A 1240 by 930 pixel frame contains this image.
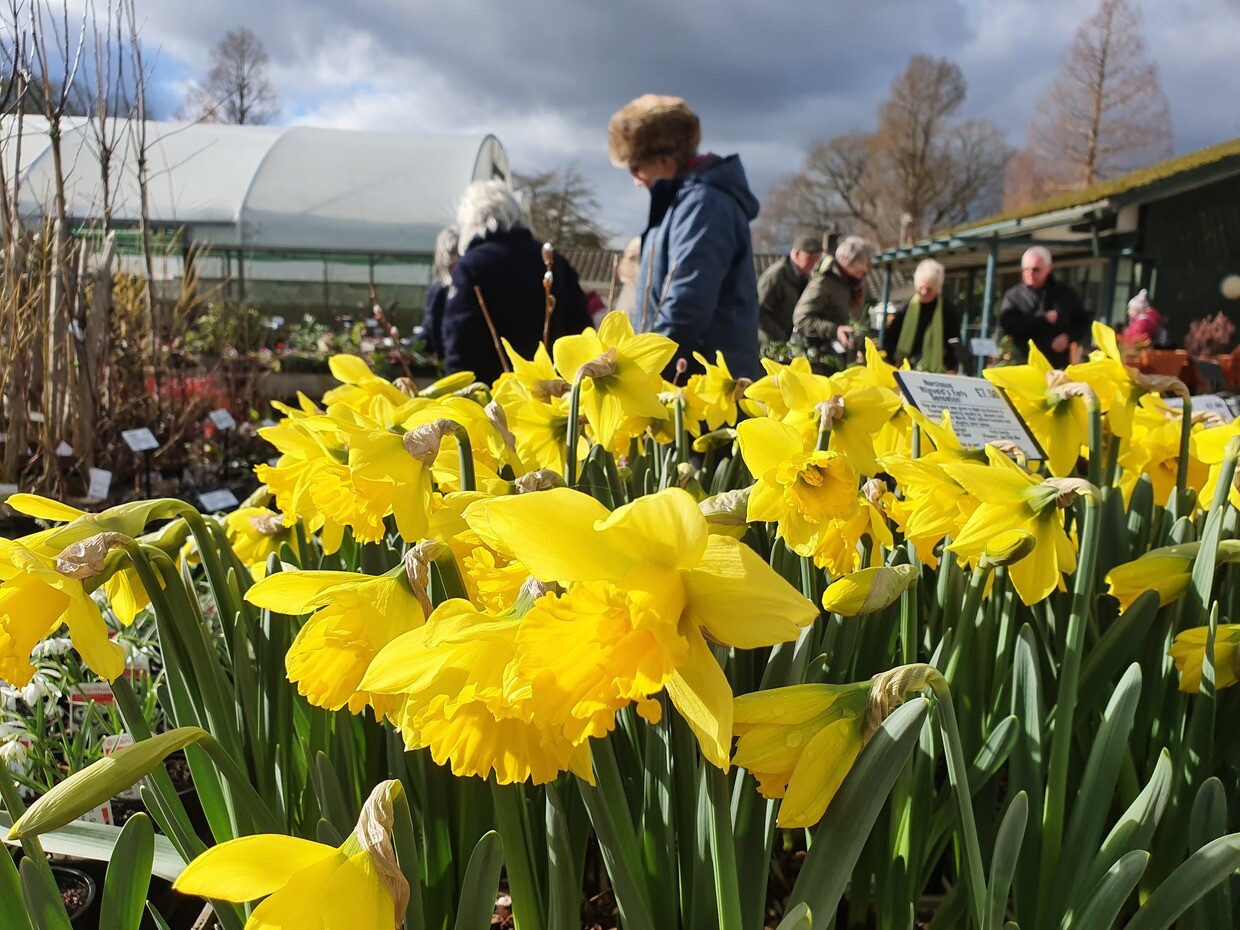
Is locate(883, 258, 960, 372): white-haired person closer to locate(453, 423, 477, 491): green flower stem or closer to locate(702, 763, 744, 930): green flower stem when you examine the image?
locate(453, 423, 477, 491): green flower stem

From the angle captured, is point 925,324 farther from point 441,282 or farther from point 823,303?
point 441,282

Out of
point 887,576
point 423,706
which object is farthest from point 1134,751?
point 423,706

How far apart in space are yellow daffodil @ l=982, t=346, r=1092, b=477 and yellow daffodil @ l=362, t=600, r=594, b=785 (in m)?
1.02

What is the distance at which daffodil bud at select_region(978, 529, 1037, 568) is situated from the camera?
33.3 inches

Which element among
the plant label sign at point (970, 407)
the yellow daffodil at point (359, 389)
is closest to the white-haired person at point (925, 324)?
the plant label sign at point (970, 407)

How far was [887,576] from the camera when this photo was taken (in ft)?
2.47

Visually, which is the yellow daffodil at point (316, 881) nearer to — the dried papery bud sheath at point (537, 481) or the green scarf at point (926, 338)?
the dried papery bud sheath at point (537, 481)

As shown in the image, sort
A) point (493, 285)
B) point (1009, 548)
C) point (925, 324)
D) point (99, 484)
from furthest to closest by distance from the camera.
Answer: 1. point (925, 324)
2. point (493, 285)
3. point (99, 484)
4. point (1009, 548)

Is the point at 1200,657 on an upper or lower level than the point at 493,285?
lower

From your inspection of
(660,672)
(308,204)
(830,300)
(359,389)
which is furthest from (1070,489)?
(308,204)

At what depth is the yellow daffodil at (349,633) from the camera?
0.65 meters

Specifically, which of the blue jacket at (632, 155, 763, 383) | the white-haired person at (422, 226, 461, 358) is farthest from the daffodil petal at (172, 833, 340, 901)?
the white-haired person at (422, 226, 461, 358)

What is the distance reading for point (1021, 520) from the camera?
2.96ft

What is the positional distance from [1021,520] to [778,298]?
4.73 meters
